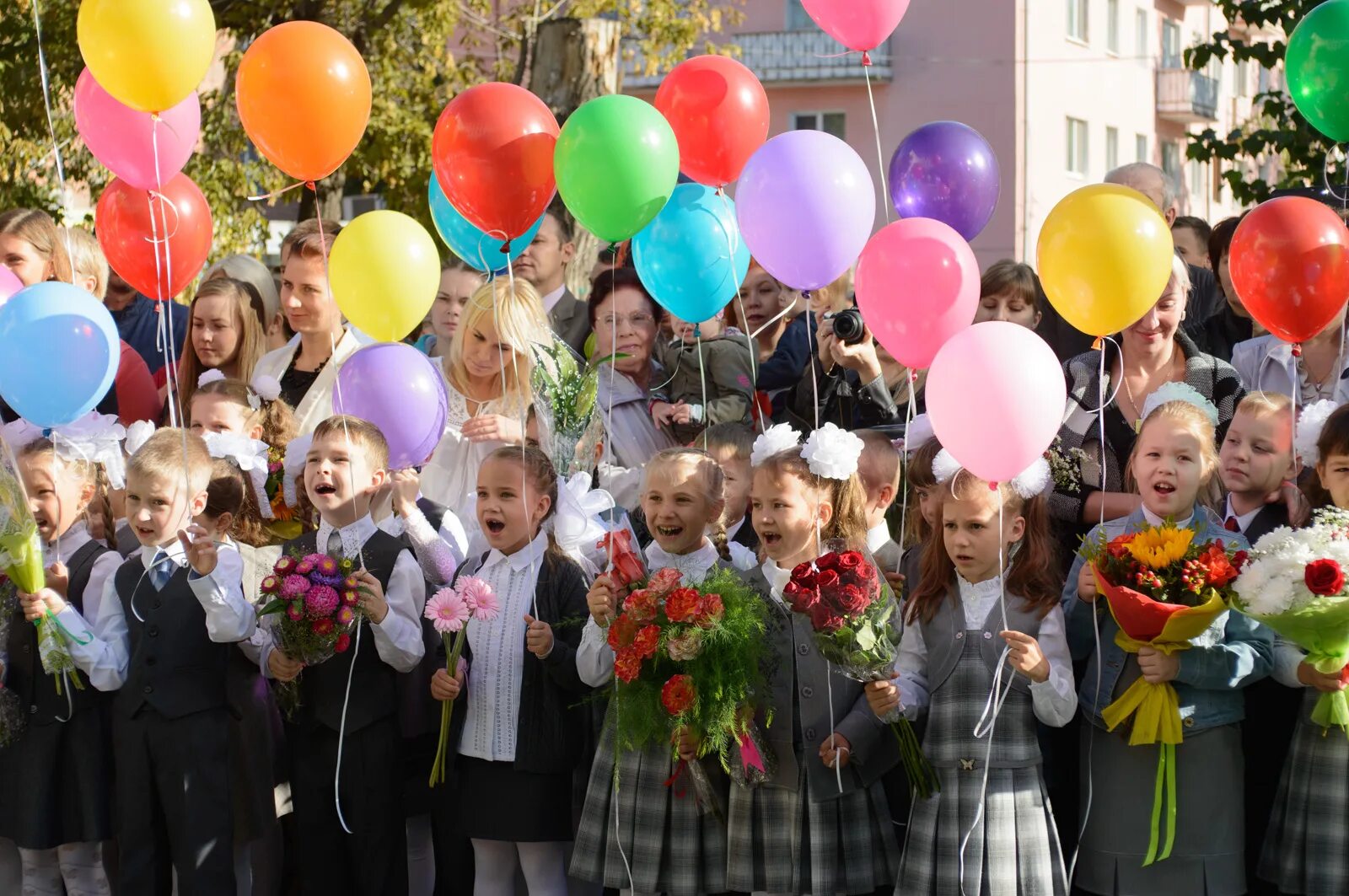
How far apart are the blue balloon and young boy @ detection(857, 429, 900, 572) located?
1357 millimetres

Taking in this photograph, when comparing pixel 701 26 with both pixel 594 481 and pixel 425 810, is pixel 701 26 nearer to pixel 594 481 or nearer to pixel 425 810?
pixel 594 481

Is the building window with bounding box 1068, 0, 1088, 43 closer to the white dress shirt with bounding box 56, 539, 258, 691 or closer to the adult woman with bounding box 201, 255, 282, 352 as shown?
the adult woman with bounding box 201, 255, 282, 352

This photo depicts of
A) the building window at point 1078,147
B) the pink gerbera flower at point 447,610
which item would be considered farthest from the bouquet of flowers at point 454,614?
the building window at point 1078,147

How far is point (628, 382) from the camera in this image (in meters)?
5.52

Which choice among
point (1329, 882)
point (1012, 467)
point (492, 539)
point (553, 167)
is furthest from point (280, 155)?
point (1329, 882)

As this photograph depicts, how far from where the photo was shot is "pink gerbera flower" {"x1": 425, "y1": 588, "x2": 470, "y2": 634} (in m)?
4.33

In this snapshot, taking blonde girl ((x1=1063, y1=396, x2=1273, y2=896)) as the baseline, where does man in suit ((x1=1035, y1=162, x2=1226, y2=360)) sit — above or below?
above

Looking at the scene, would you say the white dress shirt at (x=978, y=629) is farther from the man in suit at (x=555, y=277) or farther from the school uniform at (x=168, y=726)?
the man in suit at (x=555, y=277)

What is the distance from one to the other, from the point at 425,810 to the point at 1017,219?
21498 millimetres

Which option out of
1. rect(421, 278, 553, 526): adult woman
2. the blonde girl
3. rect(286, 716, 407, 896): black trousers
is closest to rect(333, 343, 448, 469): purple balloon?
rect(421, 278, 553, 526): adult woman

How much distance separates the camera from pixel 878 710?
12.9 feet

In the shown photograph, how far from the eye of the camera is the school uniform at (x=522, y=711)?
4.45 m

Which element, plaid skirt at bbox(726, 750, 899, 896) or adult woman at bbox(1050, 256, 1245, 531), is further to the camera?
adult woman at bbox(1050, 256, 1245, 531)

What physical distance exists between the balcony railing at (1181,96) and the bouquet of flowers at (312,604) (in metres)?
28.6
